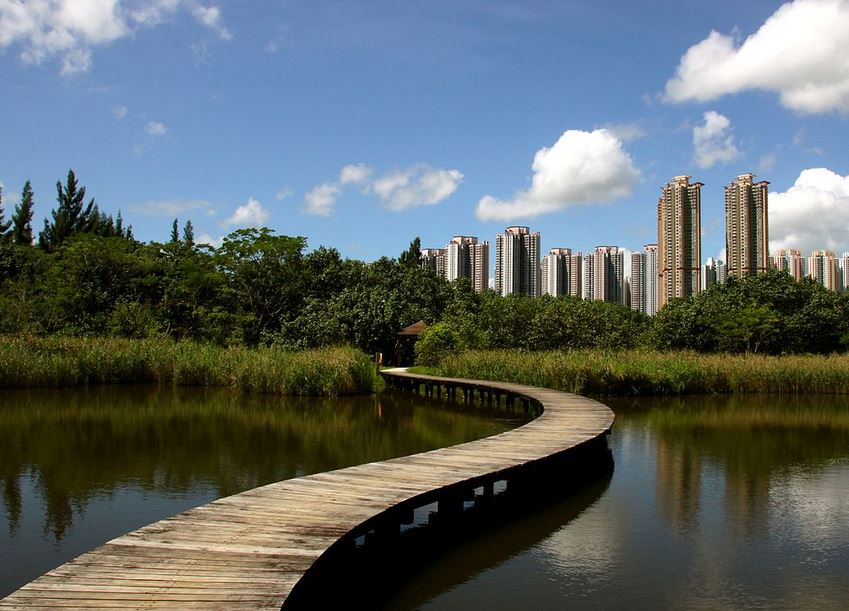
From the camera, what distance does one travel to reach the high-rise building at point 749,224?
48.8 metres

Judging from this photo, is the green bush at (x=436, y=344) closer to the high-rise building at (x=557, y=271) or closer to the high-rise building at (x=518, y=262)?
the high-rise building at (x=518, y=262)

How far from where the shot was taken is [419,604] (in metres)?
4.73

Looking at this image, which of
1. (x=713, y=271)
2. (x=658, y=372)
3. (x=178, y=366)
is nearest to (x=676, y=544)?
(x=658, y=372)

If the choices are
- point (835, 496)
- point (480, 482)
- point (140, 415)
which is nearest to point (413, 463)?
point (480, 482)

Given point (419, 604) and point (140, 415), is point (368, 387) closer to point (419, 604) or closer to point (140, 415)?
point (140, 415)

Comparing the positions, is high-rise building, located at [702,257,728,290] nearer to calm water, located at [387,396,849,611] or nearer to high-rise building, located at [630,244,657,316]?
high-rise building, located at [630,244,657,316]

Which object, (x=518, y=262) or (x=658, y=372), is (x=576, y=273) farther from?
(x=658, y=372)

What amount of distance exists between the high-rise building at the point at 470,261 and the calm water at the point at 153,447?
4752 centimetres

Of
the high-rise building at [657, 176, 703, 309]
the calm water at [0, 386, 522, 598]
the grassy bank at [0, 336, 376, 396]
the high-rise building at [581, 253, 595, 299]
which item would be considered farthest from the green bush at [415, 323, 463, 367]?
the high-rise building at [581, 253, 595, 299]

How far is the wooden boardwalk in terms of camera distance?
3541mm

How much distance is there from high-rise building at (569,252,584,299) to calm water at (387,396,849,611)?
6482 centimetres

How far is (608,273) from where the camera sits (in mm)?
74500

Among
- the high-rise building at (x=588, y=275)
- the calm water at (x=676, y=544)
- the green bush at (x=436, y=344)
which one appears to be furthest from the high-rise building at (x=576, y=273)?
the calm water at (x=676, y=544)

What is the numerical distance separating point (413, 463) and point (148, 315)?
23.9m
